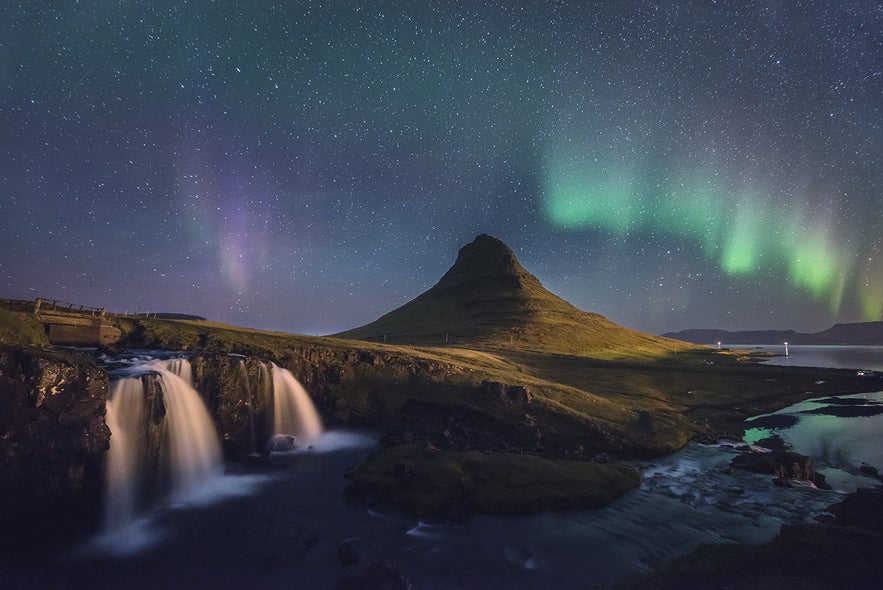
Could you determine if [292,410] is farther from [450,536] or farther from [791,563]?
[791,563]

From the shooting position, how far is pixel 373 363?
48.6 m

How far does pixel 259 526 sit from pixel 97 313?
29.4 metres

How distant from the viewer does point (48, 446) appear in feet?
70.8

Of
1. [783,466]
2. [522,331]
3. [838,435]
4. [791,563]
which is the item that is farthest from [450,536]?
[522,331]

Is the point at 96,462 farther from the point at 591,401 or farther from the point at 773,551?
the point at 591,401

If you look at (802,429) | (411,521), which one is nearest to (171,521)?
(411,521)

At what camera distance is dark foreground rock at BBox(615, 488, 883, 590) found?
1372 centimetres

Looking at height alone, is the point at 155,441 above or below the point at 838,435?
above

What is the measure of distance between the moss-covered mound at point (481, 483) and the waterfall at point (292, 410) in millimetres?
11888

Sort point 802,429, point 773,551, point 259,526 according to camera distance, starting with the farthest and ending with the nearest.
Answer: point 802,429 < point 259,526 < point 773,551

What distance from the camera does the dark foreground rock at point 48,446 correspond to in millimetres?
20172

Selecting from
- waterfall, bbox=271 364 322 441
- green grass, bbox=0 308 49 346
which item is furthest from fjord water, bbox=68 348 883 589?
green grass, bbox=0 308 49 346

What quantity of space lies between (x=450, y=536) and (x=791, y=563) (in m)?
13.2

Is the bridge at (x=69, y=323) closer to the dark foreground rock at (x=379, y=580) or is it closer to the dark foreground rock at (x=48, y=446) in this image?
the dark foreground rock at (x=48, y=446)
